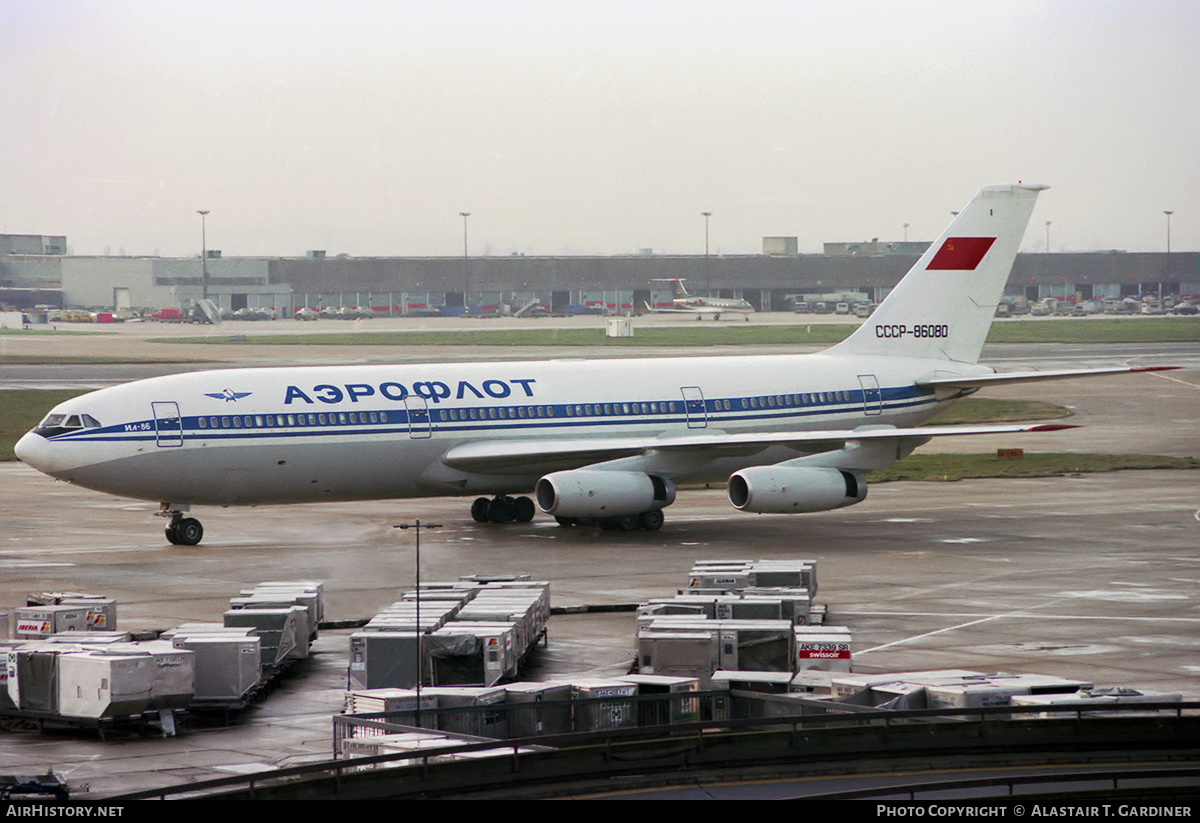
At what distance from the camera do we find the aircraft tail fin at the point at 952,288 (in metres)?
50.8

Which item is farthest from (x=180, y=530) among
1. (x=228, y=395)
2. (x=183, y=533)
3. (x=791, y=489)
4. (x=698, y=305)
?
(x=698, y=305)

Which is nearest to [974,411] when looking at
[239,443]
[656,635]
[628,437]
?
[628,437]

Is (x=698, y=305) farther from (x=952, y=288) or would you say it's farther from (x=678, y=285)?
(x=952, y=288)

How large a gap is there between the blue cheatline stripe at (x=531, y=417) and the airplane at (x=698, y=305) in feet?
442

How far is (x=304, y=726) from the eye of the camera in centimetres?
2306

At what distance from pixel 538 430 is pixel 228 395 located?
8.62m

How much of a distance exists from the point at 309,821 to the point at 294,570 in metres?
23.4

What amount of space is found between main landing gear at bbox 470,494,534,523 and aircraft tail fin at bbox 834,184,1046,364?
1185 centimetres

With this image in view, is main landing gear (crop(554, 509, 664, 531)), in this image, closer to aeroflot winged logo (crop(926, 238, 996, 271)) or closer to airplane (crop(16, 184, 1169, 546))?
airplane (crop(16, 184, 1169, 546))

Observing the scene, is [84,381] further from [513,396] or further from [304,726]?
[304,726]

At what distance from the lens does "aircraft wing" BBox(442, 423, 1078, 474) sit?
42.7 m

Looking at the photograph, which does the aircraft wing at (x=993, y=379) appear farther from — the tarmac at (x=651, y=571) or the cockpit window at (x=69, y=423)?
the cockpit window at (x=69, y=423)

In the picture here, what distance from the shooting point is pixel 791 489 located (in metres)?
42.5

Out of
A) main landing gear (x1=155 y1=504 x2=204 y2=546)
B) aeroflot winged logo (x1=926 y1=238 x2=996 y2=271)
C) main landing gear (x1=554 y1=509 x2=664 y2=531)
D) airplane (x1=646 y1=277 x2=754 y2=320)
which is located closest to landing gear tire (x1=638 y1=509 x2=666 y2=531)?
main landing gear (x1=554 y1=509 x2=664 y2=531)
